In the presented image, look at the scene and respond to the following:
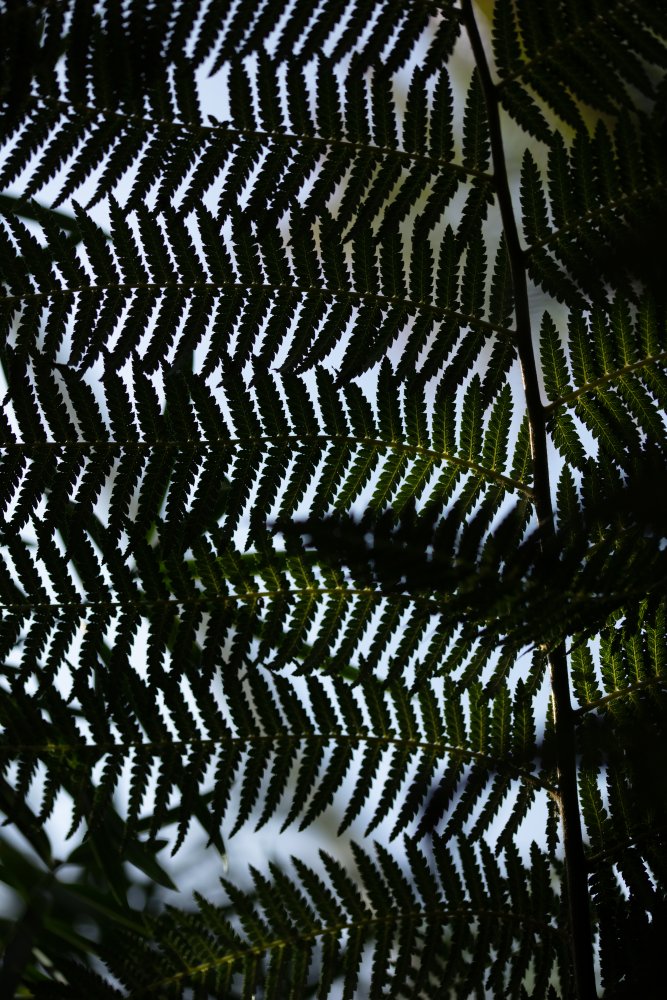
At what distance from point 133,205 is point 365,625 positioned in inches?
13.9

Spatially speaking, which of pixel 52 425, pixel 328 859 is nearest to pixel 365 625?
pixel 328 859

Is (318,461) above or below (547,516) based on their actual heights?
above

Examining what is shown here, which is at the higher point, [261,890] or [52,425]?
[52,425]

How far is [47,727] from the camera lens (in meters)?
0.59

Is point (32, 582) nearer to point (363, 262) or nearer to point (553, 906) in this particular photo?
point (363, 262)

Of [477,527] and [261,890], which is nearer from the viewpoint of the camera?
[477,527]

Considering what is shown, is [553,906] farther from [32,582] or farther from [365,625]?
[32,582]

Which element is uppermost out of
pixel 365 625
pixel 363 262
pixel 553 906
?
pixel 363 262

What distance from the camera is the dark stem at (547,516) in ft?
1.89

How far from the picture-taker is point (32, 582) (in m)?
0.62

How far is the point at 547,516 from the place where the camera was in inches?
24.1

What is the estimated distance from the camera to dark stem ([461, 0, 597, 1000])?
577 mm

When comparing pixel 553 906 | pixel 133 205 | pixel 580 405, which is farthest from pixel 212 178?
pixel 553 906

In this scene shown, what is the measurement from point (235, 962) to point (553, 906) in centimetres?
24
